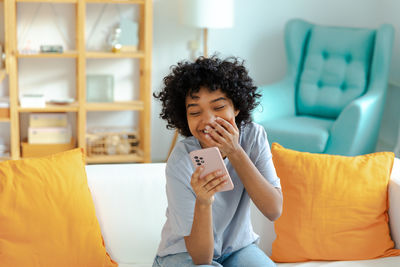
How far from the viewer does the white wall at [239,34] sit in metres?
3.71

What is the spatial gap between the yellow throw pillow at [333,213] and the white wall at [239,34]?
2205 millimetres

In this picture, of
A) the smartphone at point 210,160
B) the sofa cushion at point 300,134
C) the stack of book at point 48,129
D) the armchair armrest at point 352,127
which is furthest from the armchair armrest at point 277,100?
the smartphone at point 210,160

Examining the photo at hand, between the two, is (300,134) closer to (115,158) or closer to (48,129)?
(115,158)

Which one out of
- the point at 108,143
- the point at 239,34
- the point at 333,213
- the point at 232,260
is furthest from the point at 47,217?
the point at 239,34

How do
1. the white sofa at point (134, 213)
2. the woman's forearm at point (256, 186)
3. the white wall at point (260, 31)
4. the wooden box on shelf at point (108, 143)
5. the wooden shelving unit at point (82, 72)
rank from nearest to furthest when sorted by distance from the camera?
the woman's forearm at point (256, 186) < the white sofa at point (134, 213) < the wooden shelving unit at point (82, 72) < the wooden box on shelf at point (108, 143) < the white wall at point (260, 31)

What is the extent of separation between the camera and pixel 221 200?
1416 millimetres

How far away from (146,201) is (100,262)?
25 cm

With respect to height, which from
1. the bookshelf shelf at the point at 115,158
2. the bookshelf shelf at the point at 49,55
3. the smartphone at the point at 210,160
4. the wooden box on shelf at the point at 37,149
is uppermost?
the bookshelf shelf at the point at 49,55

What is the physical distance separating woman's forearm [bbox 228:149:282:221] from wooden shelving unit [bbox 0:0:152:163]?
2227 mm

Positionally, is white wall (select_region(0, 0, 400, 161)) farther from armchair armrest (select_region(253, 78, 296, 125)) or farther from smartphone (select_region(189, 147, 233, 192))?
smartphone (select_region(189, 147, 233, 192))

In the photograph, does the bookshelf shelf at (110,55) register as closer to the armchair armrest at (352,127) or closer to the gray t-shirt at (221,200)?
the armchair armrest at (352,127)

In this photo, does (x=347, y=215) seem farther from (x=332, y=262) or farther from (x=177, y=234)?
(x=177, y=234)

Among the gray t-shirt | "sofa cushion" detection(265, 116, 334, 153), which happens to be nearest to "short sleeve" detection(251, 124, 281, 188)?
the gray t-shirt

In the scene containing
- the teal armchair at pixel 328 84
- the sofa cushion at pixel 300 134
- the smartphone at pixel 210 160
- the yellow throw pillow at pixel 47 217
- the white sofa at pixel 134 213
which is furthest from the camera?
the teal armchair at pixel 328 84
